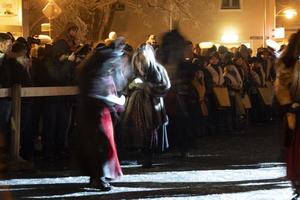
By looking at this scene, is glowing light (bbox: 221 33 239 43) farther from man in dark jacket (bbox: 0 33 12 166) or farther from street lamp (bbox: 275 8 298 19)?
man in dark jacket (bbox: 0 33 12 166)

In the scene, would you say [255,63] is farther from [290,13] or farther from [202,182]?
[290,13]

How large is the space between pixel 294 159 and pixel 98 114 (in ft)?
8.56

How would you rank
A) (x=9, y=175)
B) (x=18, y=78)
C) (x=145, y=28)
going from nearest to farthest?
(x=9, y=175), (x=18, y=78), (x=145, y=28)

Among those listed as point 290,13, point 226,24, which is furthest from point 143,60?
point 290,13

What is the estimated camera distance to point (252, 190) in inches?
340

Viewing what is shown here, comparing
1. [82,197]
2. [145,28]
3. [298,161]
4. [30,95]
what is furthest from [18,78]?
[145,28]

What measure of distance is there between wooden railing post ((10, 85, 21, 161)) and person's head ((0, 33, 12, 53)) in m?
0.65

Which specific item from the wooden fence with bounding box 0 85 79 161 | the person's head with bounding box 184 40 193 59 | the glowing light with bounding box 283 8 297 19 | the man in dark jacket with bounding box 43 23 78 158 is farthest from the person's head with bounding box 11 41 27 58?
the glowing light with bounding box 283 8 297 19

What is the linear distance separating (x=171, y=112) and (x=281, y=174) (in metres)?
2.46

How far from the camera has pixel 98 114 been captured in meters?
8.62

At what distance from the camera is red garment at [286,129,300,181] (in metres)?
7.46

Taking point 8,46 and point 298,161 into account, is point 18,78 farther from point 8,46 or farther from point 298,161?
point 298,161

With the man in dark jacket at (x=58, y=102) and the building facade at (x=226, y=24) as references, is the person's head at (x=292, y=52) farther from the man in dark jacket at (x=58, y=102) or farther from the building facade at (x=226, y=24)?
the building facade at (x=226, y=24)

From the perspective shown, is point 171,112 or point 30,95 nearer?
point 30,95
